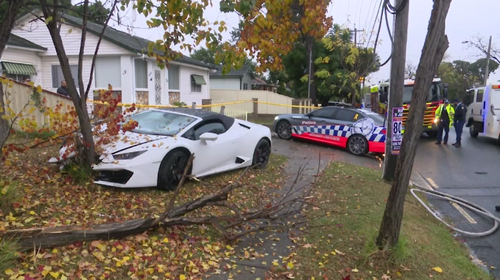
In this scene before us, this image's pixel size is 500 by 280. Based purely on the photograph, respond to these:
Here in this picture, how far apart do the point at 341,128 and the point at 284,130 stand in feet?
7.78

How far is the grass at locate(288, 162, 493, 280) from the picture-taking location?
419 cm

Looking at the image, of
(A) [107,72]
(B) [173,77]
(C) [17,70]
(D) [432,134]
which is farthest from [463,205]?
(B) [173,77]

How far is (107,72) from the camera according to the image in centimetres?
1822

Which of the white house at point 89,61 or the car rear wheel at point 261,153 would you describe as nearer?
the car rear wheel at point 261,153

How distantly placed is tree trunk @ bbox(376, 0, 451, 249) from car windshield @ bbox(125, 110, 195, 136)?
3.56 meters

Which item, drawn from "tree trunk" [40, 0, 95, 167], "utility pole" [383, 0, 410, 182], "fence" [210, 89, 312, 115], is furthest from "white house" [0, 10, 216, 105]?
"tree trunk" [40, 0, 95, 167]

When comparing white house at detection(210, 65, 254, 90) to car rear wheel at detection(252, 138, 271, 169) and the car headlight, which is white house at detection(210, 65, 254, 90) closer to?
car rear wheel at detection(252, 138, 271, 169)

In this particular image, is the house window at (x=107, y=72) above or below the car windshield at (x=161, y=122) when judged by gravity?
above

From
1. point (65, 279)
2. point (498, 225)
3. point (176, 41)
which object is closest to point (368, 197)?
point (498, 225)

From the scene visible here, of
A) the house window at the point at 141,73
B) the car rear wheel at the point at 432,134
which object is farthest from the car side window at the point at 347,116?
the house window at the point at 141,73

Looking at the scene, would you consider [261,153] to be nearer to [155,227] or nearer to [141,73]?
[155,227]

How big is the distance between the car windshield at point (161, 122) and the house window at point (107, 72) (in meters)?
11.7

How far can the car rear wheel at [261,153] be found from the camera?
8.38 meters

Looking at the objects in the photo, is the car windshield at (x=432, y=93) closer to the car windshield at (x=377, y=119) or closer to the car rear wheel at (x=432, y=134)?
the car rear wheel at (x=432, y=134)
